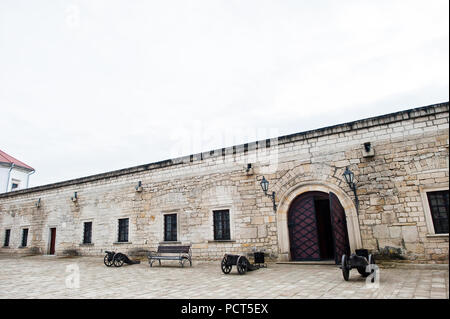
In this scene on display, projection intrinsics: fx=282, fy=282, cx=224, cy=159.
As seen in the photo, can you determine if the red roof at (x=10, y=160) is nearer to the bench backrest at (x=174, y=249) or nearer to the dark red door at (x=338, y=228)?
the bench backrest at (x=174, y=249)

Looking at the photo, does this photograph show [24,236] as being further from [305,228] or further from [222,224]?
[305,228]

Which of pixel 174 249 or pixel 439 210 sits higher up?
pixel 439 210

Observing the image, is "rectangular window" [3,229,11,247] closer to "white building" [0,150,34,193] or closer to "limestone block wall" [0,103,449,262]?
"limestone block wall" [0,103,449,262]

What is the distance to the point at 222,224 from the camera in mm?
10656

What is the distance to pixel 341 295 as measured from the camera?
15.3 feet

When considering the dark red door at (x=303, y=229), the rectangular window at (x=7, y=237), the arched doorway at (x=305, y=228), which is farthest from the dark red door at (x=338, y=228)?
the rectangular window at (x=7, y=237)

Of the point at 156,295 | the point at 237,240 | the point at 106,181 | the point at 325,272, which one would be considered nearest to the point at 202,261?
the point at 237,240

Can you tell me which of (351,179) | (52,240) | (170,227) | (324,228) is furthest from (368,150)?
(52,240)

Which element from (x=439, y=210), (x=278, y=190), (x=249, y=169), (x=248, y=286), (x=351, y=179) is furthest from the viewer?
(x=249, y=169)

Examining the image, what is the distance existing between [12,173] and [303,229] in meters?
24.8

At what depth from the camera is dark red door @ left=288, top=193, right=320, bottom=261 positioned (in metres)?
9.13

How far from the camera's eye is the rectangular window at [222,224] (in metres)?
10.5

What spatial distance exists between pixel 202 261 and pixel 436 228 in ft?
24.5
